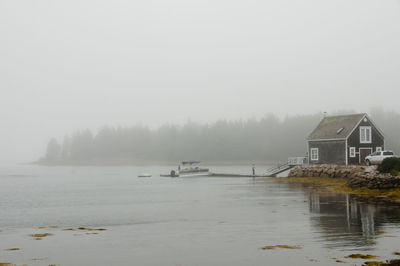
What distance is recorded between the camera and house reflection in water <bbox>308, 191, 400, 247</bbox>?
22.5m

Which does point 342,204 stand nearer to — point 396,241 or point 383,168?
point 383,168

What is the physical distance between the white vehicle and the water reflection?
87.5 ft

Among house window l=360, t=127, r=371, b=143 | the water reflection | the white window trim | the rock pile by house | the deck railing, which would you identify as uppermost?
house window l=360, t=127, r=371, b=143

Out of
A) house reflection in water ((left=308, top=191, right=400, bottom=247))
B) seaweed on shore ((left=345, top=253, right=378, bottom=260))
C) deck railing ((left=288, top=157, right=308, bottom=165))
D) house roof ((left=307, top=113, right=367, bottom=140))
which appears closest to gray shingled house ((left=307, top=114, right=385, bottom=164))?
house roof ((left=307, top=113, right=367, bottom=140))

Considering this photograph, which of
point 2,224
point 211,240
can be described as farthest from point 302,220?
point 2,224

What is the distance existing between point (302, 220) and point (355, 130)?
45.1 meters

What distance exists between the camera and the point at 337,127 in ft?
243

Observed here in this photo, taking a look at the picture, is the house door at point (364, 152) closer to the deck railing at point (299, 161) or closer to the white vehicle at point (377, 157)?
the white vehicle at point (377, 157)

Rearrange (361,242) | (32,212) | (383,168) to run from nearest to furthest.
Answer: (361,242) → (32,212) → (383,168)

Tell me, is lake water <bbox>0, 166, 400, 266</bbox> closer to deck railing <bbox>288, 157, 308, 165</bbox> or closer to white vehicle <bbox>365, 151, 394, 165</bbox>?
white vehicle <bbox>365, 151, 394, 165</bbox>

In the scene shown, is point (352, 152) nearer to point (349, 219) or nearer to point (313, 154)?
point (313, 154)

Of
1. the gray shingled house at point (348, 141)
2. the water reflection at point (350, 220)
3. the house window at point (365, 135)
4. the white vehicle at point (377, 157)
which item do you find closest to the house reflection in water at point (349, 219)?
the water reflection at point (350, 220)

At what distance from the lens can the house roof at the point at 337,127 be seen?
235 feet

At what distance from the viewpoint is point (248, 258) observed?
63.4 ft
